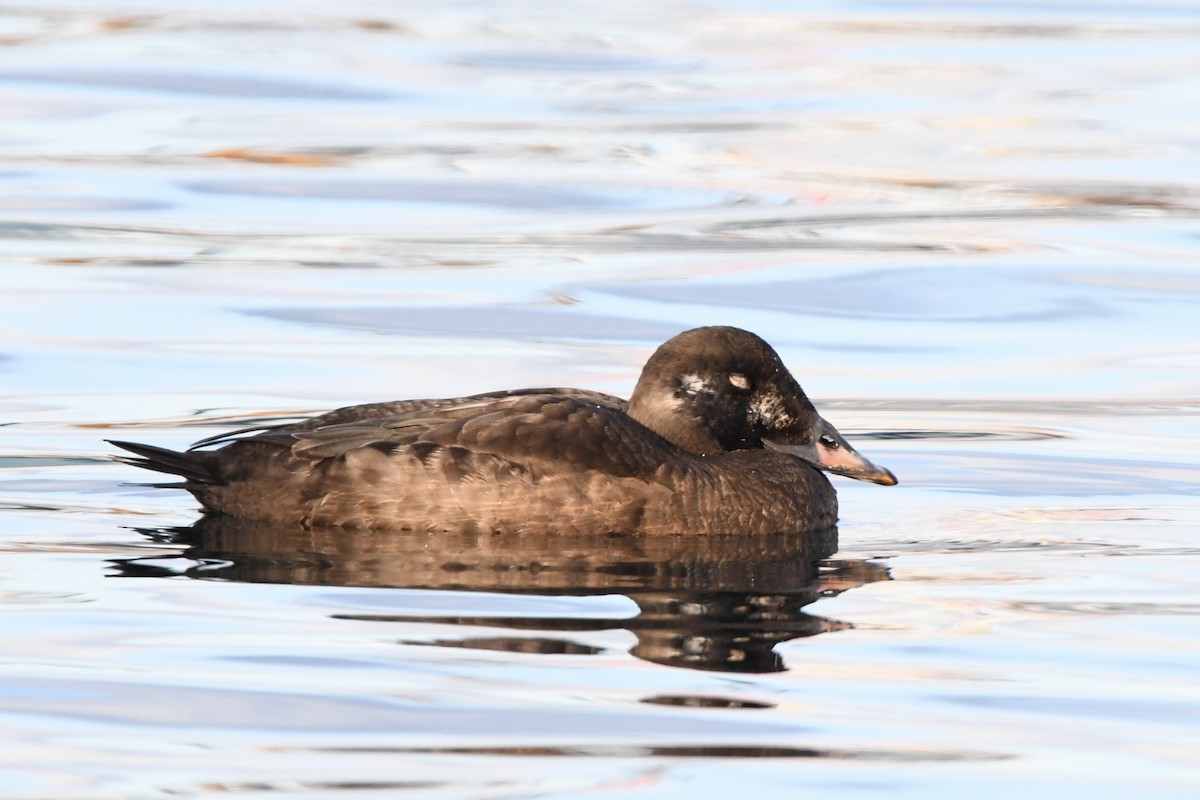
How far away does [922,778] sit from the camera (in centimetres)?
580

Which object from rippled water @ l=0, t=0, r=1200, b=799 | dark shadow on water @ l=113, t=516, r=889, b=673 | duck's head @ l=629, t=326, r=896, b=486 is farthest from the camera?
duck's head @ l=629, t=326, r=896, b=486

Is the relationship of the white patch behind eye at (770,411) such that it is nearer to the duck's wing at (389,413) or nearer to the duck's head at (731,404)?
the duck's head at (731,404)

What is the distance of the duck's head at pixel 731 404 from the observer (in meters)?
9.02

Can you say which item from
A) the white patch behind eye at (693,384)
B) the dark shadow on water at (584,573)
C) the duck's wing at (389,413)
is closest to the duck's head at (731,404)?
the white patch behind eye at (693,384)

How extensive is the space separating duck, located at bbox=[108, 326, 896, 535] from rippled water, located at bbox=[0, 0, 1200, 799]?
145 millimetres

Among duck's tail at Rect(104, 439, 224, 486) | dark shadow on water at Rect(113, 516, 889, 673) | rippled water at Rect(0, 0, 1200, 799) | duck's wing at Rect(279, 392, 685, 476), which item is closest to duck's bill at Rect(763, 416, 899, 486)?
rippled water at Rect(0, 0, 1200, 799)

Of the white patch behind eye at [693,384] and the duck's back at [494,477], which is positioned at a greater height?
the white patch behind eye at [693,384]

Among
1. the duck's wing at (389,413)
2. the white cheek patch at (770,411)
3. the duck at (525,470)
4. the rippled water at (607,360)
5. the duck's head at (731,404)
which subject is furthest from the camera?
Result: the white cheek patch at (770,411)

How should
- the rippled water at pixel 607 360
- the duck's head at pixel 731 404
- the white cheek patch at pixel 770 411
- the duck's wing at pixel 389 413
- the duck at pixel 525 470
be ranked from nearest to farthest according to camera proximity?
the rippled water at pixel 607 360
the duck at pixel 525 470
the duck's wing at pixel 389 413
the duck's head at pixel 731 404
the white cheek patch at pixel 770 411

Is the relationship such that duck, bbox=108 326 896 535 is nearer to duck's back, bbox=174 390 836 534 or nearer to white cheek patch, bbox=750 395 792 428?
duck's back, bbox=174 390 836 534

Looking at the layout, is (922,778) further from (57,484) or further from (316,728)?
(57,484)

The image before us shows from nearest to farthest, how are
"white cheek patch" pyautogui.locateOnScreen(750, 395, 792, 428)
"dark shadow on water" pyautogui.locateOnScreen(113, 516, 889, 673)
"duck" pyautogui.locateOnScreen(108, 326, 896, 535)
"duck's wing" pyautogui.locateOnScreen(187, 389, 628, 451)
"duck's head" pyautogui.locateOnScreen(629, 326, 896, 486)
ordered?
"dark shadow on water" pyautogui.locateOnScreen(113, 516, 889, 673), "duck" pyautogui.locateOnScreen(108, 326, 896, 535), "duck's wing" pyautogui.locateOnScreen(187, 389, 628, 451), "duck's head" pyautogui.locateOnScreen(629, 326, 896, 486), "white cheek patch" pyautogui.locateOnScreen(750, 395, 792, 428)

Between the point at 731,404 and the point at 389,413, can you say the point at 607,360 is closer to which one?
the point at 731,404

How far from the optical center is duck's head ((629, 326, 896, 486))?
29.6 feet
